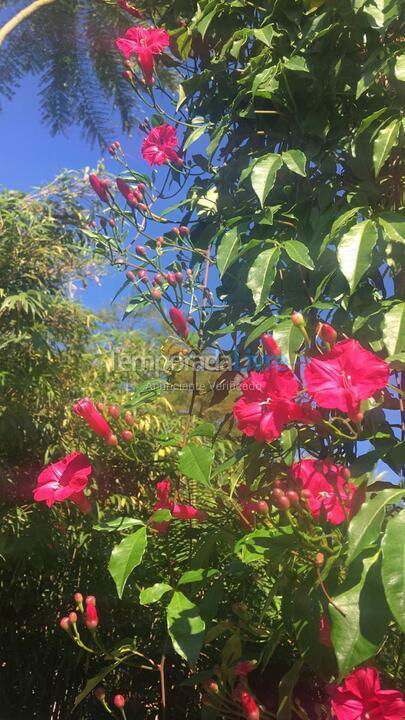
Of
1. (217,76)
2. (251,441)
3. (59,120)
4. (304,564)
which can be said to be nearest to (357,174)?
(217,76)

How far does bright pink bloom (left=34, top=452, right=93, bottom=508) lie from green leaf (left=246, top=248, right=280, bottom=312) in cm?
39

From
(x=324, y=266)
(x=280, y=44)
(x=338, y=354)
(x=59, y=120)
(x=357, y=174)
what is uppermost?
(x=59, y=120)

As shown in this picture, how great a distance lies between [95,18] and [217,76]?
5.42 meters

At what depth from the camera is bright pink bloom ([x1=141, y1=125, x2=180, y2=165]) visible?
1312mm

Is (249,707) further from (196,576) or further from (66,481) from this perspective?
(66,481)

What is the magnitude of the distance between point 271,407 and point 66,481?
14.8 inches

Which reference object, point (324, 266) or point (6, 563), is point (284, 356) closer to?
point (324, 266)

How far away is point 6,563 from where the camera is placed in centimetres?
202

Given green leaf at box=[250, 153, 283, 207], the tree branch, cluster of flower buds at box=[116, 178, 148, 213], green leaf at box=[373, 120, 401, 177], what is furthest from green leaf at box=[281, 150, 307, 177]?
the tree branch

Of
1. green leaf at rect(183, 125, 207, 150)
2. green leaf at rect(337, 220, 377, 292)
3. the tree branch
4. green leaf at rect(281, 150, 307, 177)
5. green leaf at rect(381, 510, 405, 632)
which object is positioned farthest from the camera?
→ the tree branch

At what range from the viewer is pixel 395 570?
2.04 ft

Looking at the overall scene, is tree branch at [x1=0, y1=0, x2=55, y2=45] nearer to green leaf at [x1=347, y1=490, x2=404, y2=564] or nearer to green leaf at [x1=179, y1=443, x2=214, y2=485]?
green leaf at [x1=179, y1=443, x2=214, y2=485]

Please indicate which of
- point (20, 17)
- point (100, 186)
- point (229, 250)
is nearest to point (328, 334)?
point (229, 250)

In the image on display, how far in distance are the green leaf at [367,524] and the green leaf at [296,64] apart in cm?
71
